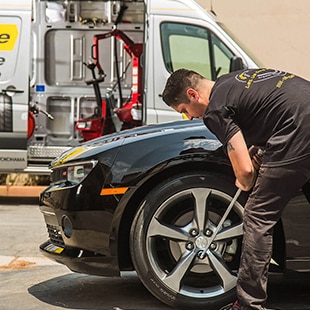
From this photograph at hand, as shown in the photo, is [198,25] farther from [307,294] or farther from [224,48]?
[307,294]

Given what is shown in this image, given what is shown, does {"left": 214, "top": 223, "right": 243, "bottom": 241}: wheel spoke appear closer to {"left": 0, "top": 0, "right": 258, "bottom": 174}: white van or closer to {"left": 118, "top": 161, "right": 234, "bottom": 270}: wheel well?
{"left": 118, "top": 161, "right": 234, "bottom": 270}: wheel well

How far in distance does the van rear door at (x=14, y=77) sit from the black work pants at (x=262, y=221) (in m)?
6.15

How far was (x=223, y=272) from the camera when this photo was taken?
436 cm

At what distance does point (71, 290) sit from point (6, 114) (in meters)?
4.98

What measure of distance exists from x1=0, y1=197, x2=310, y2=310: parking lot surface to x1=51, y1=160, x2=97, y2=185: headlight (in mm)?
779

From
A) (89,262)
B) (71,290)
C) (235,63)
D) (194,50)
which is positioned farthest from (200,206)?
(194,50)

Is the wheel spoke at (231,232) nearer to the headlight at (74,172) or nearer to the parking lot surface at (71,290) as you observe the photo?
the parking lot surface at (71,290)

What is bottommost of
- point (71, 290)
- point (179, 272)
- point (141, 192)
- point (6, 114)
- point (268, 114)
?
point (71, 290)

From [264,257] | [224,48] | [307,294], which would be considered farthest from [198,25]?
[264,257]

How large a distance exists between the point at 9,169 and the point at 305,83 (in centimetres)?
641

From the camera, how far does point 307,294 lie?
4926 mm

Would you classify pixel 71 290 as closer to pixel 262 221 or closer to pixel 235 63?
pixel 262 221

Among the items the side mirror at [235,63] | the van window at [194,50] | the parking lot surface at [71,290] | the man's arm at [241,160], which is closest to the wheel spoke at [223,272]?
the parking lot surface at [71,290]

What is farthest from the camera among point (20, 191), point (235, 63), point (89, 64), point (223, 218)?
point (89, 64)
